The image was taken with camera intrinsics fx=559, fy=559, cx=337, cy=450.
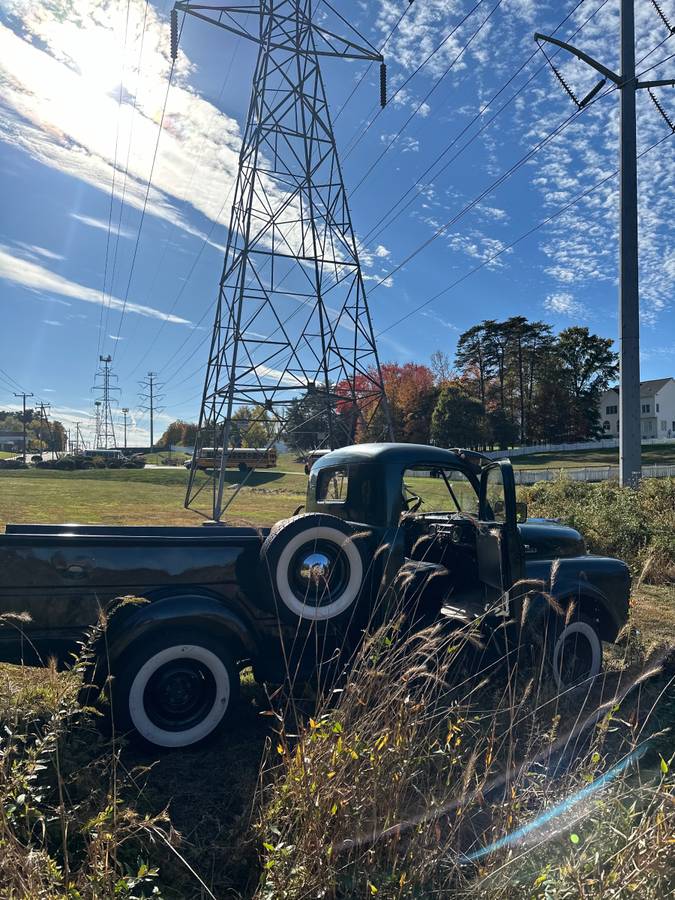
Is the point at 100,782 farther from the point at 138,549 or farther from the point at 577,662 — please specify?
the point at 577,662

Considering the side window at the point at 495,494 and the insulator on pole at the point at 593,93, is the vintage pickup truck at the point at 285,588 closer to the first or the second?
the side window at the point at 495,494

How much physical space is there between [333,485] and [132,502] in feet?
61.4

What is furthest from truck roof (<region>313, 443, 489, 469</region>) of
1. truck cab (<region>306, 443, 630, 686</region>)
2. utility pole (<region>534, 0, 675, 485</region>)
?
utility pole (<region>534, 0, 675, 485</region>)

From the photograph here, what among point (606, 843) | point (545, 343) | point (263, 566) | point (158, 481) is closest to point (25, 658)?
point (263, 566)

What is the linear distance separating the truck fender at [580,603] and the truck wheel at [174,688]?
7.19 feet

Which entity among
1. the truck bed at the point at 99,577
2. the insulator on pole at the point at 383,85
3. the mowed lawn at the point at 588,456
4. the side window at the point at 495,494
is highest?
the insulator on pole at the point at 383,85

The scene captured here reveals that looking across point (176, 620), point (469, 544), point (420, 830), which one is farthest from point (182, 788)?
point (469, 544)

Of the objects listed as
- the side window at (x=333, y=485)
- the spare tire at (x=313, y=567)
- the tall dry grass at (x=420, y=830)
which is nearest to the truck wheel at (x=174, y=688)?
the spare tire at (x=313, y=567)

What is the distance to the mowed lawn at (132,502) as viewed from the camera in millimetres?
16047

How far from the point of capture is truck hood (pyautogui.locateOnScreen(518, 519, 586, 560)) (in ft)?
15.6

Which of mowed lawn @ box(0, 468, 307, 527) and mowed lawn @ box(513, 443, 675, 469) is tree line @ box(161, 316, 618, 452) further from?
mowed lawn @ box(0, 468, 307, 527)

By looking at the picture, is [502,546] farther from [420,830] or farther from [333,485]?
[420,830]

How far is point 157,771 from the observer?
11.1 ft

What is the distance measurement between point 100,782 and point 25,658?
3.19 ft
